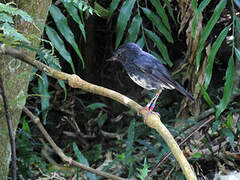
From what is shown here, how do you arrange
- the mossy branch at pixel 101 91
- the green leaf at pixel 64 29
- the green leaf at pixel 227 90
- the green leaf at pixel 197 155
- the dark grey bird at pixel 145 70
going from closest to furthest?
the mossy branch at pixel 101 91 → the green leaf at pixel 227 90 → the green leaf at pixel 64 29 → the dark grey bird at pixel 145 70 → the green leaf at pixel 197 155

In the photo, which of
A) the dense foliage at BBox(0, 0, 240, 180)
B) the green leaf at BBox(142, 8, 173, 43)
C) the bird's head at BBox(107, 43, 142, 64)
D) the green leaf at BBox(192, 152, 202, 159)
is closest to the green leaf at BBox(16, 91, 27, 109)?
the dense foliage at BBox(0, 0, 240, 180)

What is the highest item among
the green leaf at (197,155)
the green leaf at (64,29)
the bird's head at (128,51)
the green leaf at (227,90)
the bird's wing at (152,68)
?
the green leaf at (64,29)

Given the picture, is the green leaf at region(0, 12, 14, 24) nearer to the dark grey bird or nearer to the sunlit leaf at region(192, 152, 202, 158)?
the dark grey bird

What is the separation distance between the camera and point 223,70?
466 centimetres

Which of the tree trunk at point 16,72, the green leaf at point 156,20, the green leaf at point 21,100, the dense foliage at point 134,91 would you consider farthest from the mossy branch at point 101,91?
the green leaf at point 156,20

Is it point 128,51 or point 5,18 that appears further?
point 128,51

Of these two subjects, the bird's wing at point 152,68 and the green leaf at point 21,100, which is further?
the bird's wing at point 152,68

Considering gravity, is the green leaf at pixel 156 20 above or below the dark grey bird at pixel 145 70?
above

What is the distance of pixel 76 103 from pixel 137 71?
2.07 m

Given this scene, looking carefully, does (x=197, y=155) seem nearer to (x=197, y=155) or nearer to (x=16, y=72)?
(x=197, y=155)

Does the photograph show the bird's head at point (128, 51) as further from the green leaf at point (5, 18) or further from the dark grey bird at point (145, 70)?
the green leaf at point (5, 18)

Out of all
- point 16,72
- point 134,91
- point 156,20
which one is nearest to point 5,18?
point 16,72

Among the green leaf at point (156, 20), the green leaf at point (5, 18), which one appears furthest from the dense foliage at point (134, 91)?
the green leaf at point (5, 18)

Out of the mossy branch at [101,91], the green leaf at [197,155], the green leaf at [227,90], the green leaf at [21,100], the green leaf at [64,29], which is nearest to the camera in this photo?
the mossy branch at [101,91]
